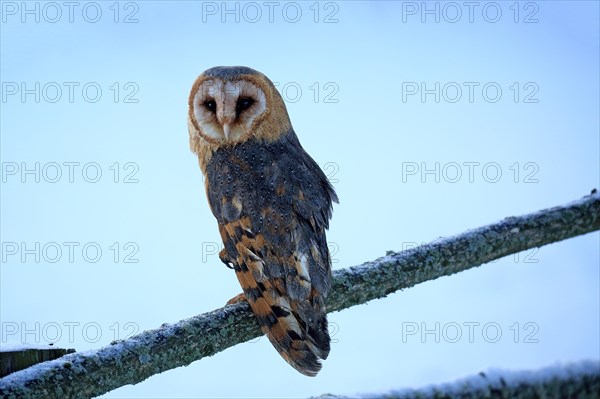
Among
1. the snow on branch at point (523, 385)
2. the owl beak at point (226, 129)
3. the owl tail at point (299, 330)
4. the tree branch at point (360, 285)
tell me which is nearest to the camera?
the snow on branch at point (523, 385)

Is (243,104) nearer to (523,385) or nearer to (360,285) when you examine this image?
(360,285)

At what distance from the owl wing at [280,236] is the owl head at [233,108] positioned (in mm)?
98

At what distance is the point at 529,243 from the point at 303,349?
1434 millimetres

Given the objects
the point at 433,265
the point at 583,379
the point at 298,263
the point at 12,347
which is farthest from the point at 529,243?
the point at 12,347

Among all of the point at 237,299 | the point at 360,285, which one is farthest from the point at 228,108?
the point at 360,285

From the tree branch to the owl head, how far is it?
1.13 meters

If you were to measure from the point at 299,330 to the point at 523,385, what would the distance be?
2.20 meters

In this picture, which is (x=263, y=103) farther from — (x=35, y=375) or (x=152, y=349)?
(x=35, y=375)

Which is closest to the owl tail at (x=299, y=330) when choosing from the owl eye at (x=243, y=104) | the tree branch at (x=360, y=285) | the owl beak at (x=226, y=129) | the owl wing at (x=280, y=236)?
the owl wing at (x=280, y=236)

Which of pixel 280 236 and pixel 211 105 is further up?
pixel 211 105

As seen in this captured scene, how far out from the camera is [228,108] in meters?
4.67

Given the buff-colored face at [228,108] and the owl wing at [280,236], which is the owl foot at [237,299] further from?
the buff-colored face at [228,108]

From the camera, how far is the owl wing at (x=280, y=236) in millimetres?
3955

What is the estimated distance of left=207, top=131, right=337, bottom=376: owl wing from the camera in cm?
396
